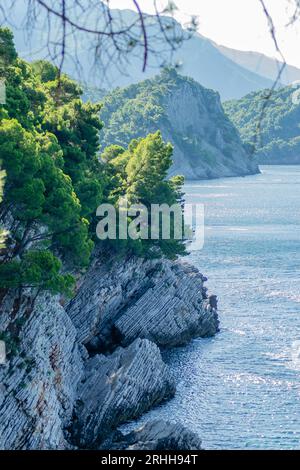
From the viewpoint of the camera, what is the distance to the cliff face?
176375mm

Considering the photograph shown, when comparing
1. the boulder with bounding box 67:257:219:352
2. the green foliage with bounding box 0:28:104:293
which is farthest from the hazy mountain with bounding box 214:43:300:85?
the boulder with bounding box 67:257:219:352

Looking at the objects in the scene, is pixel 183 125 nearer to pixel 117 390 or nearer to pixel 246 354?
pixel 246 354

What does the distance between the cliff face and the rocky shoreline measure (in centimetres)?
12610

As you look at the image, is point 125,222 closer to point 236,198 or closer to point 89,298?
point 89,298

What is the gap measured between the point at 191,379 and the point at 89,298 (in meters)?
7.21

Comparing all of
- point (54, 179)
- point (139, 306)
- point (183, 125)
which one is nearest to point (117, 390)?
point (54, 179)

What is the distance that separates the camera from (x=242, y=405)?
106 ft

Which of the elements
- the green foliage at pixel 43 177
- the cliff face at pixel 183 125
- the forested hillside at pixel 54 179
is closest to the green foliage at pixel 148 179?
the forested hillside at pixel 54 179

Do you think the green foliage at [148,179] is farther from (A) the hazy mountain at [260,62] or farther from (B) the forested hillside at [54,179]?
(A) the hazy mountain at [260,62]

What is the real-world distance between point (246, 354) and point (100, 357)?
8.96m

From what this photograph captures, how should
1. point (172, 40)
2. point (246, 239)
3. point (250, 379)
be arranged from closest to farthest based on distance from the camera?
point (172, 40) < point (250, 379) < point (246, 239)

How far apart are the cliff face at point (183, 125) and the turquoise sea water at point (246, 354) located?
315 feet

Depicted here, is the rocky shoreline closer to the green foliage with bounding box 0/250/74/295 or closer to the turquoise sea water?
the green foliage with bounding box 0/250/74/295

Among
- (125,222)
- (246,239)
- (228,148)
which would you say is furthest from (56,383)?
(228,148)
